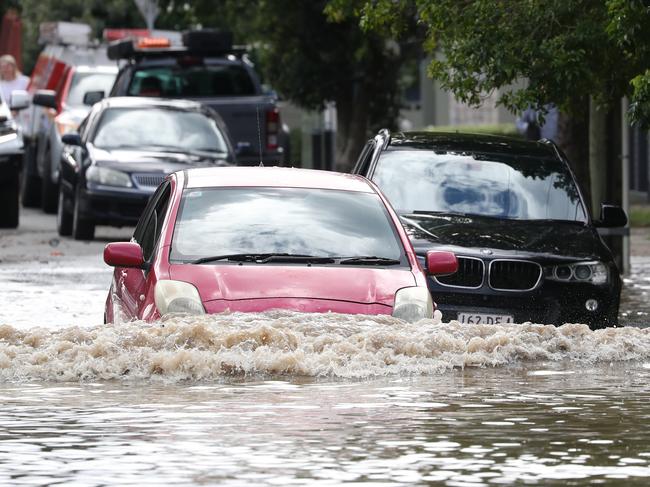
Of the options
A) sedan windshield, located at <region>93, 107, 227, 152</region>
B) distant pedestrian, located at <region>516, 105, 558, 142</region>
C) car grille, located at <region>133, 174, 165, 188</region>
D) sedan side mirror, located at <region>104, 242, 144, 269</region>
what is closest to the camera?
sedan side mirror, located at <region>104, 242, 144, 269</region>

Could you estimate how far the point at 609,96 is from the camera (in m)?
18.5

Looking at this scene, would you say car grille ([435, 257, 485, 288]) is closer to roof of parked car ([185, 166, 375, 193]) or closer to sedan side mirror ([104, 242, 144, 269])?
roof of parked car ([185, 166, 375, 193])

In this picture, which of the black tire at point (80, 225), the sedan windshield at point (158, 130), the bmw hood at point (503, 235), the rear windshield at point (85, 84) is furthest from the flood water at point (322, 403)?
the rear windshield at point (85, 84)

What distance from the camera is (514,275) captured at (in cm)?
1393

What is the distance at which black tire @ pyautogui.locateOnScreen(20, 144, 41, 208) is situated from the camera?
1284 inches

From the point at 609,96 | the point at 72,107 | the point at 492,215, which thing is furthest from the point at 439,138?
the point at 72,107

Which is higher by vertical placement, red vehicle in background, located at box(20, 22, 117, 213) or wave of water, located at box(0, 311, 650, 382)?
red vehicle in background, located at box(20, 22, 117, 213)

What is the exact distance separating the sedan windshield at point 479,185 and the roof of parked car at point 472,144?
0.40ft

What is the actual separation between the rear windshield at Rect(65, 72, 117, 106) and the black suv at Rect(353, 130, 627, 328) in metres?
15.1

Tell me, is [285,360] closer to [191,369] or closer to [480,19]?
[191,369]

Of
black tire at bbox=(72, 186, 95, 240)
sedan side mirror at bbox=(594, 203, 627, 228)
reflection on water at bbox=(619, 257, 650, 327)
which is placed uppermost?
sedan side mirror at bbox=(594, 203, 627, 228)

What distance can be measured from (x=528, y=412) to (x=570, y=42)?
7.74m

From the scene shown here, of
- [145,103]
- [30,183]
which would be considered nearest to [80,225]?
[145,103]

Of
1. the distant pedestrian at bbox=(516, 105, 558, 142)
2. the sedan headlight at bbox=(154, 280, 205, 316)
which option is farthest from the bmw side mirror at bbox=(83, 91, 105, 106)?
the sedan headlight at bbox=(154, 280, 205, 316)
